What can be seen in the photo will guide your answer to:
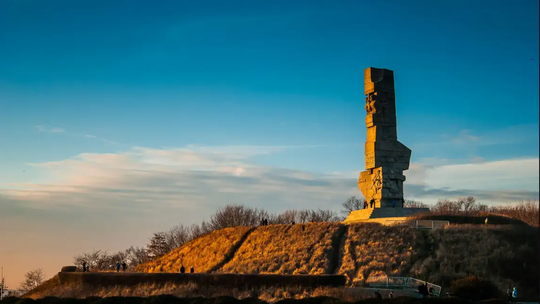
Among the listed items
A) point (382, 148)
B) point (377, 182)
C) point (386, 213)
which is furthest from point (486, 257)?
point (382, 148)

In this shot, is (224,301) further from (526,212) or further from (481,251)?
(526,212)

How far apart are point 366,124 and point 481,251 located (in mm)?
15424

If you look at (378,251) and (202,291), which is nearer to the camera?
(202,291)

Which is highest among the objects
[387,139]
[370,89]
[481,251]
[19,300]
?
[370,89]

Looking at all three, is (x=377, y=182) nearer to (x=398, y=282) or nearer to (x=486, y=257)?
(x=486, y=257)

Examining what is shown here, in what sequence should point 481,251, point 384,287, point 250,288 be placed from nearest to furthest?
point 250,288 → point 384,287 → point 481,251

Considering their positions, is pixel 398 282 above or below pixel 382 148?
below

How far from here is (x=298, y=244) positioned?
43.2 meters

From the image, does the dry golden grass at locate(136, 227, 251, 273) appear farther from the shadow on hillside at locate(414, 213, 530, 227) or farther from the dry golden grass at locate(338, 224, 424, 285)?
the shadow on hillside at locate(414, 213, 530, 227)

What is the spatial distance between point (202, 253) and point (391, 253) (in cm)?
1730

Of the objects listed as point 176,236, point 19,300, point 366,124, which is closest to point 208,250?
point 366,124

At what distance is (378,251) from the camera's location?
38.2 m

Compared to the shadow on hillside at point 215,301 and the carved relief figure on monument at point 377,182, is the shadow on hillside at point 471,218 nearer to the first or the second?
the carved relief figure on monument at point 377,182

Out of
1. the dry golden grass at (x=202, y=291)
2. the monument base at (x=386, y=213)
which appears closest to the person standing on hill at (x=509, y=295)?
the dry golden grass at (x=202, y=291)
